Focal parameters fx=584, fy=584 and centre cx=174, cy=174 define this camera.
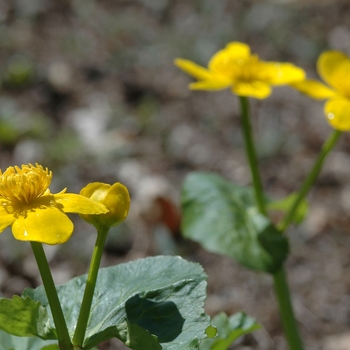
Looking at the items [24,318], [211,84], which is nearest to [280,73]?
[211,84]

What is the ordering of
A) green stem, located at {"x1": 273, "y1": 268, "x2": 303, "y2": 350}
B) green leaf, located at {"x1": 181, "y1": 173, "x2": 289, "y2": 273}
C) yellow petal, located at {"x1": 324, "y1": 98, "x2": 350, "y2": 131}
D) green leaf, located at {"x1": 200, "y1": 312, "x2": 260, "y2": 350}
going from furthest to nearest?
1. green stem, located at {"x1": 273, "y1": 268, "x2": 303, "y2": 350}
2. green leaf, located at {"x1": 181, "y1": 173, "x2": 289, "y2": 273}
3. yellow petal, located at {"x1": 324, "y1": 98, "x2": 350, "y2": 131}
4. green leaf, located at {"x1": 200, "y1": 312, "x2": 260, "y2": 350}

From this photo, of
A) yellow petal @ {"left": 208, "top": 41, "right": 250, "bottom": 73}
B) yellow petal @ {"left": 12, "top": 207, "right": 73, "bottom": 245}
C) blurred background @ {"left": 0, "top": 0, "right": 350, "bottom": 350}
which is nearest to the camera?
yellow petal @ {"left": 12, "top": 207, "right": 73, "bottom": 245}

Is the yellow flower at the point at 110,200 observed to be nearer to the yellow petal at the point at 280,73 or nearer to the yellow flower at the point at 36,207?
the yellow flower at the point at 36,207

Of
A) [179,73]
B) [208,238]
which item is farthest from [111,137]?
[208,238]

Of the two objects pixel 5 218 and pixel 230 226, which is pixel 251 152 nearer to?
pixel 230 226

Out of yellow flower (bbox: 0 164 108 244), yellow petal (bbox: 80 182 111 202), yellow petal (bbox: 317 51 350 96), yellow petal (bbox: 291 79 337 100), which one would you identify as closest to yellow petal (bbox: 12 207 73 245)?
yellow flower (bbox: 0 164 108 244)

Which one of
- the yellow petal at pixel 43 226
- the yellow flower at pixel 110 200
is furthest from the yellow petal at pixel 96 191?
the yellow petal at pixel 43 226

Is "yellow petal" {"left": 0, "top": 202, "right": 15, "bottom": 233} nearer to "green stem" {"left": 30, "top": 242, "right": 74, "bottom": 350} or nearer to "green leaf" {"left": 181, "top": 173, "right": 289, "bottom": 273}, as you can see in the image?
"green stem" {"left": 30, "top": 242, "right": 74, "bottom": 350}
